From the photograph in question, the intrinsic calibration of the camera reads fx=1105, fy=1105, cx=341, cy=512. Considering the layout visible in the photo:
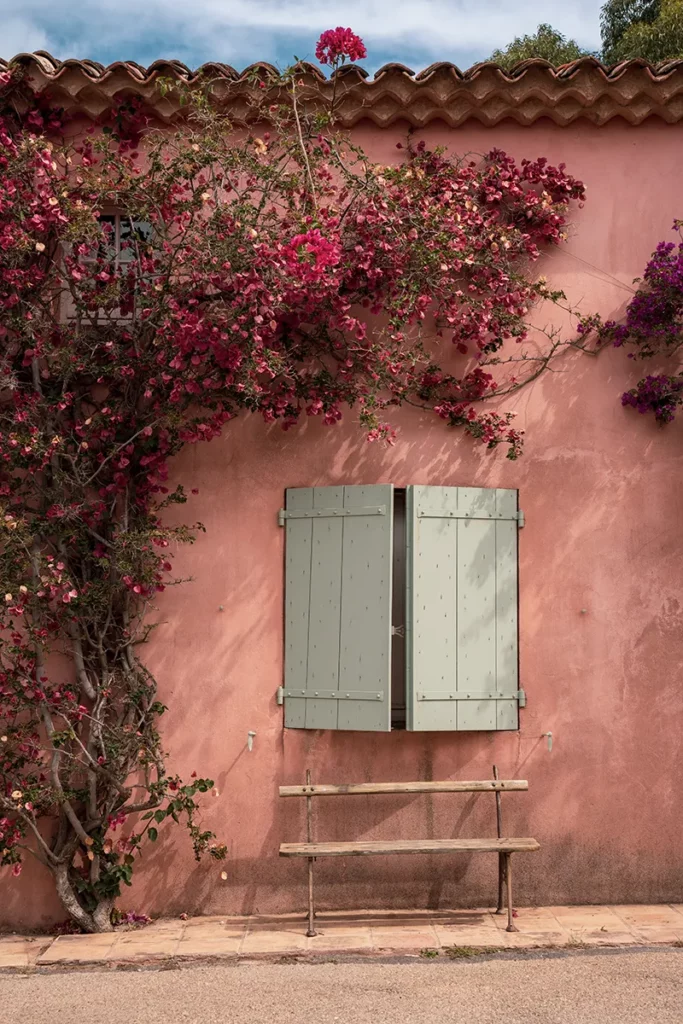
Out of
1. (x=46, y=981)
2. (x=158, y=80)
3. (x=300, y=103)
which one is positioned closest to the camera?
(x=46, y=981)

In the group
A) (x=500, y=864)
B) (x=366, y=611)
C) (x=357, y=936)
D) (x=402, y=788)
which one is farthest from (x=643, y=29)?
(x=357, y=936)

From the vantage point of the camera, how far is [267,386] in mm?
6664

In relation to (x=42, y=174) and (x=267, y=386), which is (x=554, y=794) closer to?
(x=267, y=386)

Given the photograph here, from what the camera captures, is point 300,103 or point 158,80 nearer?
point 158,80

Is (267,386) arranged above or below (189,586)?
above

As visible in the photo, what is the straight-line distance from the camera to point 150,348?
6477 mm

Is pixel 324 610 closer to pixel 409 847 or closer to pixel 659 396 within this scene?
pixel 409 847

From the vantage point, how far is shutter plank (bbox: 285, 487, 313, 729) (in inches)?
259

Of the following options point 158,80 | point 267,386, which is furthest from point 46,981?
point 158,80

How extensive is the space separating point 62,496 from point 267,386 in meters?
1.37

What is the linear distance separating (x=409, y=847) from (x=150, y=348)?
3.21 meters

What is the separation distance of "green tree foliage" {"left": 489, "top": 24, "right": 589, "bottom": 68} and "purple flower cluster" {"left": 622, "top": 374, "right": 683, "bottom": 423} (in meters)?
11.6

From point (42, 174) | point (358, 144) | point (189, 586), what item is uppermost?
point (358, 144)

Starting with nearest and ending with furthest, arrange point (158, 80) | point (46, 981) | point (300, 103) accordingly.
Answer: point (46, 981)
point (158, 80)
point (300, 103)
